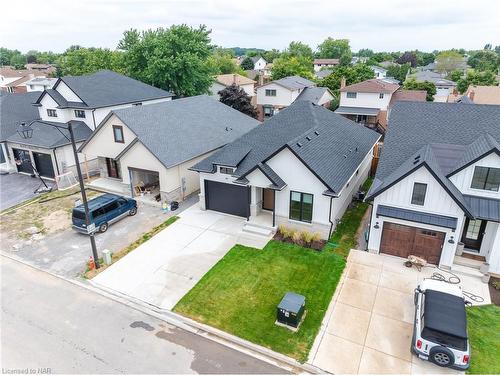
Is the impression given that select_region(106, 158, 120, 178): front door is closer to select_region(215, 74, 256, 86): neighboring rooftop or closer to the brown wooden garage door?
the brown wooden garage door

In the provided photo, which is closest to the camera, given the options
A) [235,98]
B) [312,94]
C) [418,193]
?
[418,193]

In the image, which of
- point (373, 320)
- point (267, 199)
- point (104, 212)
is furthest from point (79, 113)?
point (373, 320)

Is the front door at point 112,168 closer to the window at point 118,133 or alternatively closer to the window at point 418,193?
the window at point 118,133

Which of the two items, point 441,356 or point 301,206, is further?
point 301,206

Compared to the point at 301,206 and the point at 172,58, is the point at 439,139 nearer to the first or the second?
the point at 301,206

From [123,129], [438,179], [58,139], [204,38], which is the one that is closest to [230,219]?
[123,129]

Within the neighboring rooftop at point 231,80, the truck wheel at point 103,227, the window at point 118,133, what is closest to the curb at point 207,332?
the truck wheel at point 103,227
